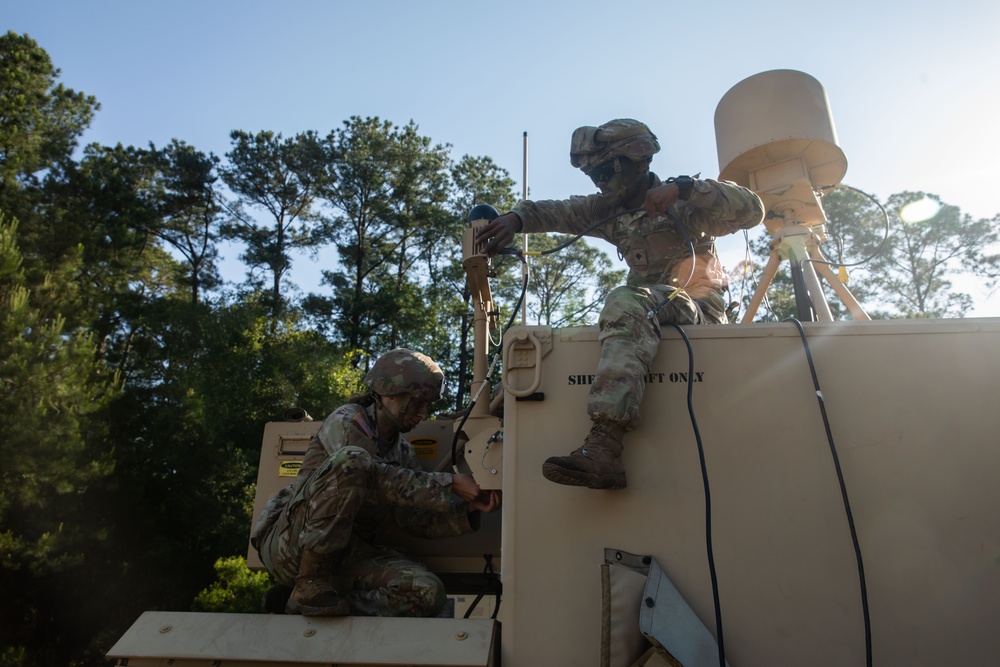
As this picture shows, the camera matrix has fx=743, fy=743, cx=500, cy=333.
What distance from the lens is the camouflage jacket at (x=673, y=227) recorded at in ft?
11.2

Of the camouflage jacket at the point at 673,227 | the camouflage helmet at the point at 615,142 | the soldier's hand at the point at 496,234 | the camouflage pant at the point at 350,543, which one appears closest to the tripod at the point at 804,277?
the camouflage jacket at the point at 673,227

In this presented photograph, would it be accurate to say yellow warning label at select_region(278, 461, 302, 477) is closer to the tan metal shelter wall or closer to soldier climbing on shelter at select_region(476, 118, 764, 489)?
soldier climbing on shelter at select_region(476, 118, 764, 489)

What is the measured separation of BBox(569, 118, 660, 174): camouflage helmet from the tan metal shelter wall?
118 centimetres

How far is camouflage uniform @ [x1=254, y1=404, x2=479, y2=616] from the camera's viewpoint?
2.91 m

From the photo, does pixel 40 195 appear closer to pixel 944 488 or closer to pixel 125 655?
pixel 125 655

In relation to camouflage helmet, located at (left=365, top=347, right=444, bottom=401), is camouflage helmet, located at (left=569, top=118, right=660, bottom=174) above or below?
above

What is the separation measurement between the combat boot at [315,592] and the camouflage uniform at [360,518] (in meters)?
0.05

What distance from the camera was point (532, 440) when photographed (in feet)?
9.18

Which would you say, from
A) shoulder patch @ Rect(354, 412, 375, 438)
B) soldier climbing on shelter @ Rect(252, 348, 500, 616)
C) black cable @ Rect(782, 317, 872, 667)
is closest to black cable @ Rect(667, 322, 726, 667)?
black cable @ Rect(782, 317, 872, 667)

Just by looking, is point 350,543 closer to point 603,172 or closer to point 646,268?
point 646,268

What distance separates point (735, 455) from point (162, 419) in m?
18.5

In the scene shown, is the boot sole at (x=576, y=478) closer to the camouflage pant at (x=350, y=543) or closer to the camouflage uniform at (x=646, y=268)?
the camouflage uniform at (x=646, y=268)

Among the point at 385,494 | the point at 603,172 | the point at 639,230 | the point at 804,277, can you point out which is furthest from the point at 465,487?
the point at 804,277

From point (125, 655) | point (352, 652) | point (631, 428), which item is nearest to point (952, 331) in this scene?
point (631, 428)
